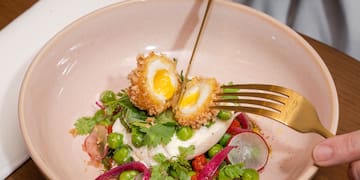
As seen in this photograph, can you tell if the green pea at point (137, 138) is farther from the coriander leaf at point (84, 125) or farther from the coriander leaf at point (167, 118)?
the coriander leaf at point (84, 125)

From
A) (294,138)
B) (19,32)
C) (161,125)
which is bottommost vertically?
(294,138)

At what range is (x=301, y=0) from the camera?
2105mm

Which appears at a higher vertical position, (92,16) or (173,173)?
(92,16)

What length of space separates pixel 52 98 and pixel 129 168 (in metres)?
0.33

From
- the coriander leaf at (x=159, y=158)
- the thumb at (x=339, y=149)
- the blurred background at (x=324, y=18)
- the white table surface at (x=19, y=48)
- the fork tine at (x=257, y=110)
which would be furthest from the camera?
the blurred background at (x=324, y=18)

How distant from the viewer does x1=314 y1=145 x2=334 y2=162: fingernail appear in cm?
115

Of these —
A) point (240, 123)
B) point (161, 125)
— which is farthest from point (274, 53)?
point (161, 125)

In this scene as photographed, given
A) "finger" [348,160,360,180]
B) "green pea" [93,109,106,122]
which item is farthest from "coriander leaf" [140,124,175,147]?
"finger" [348,160,360,180]

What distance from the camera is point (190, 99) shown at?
4.58 feet

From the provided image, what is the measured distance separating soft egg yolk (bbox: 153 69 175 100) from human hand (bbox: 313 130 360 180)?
44 cm

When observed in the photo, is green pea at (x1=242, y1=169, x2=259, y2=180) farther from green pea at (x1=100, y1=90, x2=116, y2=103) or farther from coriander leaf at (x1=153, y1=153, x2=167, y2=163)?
green pea at (x1=100, y1=90, x2=116, y2=103)

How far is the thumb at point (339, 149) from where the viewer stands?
1.13 metres

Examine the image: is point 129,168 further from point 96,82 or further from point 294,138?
point 294,138

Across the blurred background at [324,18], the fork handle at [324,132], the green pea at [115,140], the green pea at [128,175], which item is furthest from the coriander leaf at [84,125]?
the blurred background at [324,18]
